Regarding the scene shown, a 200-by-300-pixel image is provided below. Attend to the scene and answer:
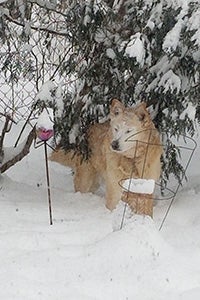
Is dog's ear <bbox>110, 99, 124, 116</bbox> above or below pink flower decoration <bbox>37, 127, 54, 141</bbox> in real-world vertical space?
below

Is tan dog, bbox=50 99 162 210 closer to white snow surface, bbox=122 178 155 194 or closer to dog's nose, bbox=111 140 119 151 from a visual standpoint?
dog's nose, bbox=111 140 119 151

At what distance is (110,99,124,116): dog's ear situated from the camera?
4.94 m

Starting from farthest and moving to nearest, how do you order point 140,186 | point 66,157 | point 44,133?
1. point 66,157
2. point 44,133
3. point 140,186

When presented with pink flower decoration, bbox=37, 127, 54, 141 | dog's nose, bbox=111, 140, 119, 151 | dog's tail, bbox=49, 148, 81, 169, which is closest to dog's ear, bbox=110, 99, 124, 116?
dog's nose, bbox=111, 140, 119, 151

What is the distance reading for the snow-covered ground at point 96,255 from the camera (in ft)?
10.3

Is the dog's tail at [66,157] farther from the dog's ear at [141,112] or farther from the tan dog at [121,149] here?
the dog's ear at [141,112]

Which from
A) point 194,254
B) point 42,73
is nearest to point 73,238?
point 194,254

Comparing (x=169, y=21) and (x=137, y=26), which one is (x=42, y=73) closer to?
(x=137, y=26)

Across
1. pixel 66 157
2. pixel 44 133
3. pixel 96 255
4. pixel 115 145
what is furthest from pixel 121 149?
pixel 96 255

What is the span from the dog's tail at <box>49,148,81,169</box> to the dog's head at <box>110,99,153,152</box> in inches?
26.4

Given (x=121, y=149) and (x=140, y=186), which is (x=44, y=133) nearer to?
A: (x=140, y=186)

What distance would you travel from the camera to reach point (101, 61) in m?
5.02

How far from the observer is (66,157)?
18.6ft

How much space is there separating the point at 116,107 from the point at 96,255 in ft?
5.62
